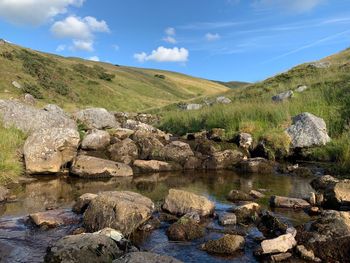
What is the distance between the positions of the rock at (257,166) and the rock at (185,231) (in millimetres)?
8112

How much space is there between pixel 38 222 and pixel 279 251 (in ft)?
16.7

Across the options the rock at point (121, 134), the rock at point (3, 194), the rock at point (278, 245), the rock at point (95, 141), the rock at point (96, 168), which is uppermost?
the rock at point (121, 134)

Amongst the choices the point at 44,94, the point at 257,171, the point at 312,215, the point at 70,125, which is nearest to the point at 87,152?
the point at 70,125

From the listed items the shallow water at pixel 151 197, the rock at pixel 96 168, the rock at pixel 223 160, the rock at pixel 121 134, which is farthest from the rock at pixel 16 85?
the shallow water at pixel 151 197

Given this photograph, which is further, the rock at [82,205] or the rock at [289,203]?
the rock at [289,203]

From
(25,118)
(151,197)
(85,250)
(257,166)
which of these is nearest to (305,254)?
(85,250)

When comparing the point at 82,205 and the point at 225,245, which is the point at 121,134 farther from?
the point at 225,245

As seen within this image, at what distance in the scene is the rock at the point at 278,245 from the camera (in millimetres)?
7512

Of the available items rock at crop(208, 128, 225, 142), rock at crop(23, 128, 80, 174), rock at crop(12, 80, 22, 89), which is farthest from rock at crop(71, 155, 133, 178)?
rock at crop(12, 80, 22, 89)

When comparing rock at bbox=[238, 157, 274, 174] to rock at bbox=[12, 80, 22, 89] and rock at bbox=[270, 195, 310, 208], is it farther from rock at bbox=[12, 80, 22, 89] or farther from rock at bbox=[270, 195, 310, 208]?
rock at bbox=[12, 80, 22, 89]

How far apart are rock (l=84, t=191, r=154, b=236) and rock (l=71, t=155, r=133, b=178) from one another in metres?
6.08

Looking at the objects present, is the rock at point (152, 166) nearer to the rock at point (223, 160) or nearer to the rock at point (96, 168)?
the rock at point (96, 168)

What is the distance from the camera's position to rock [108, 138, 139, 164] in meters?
17.5

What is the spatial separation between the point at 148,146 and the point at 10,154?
559 centimetres
